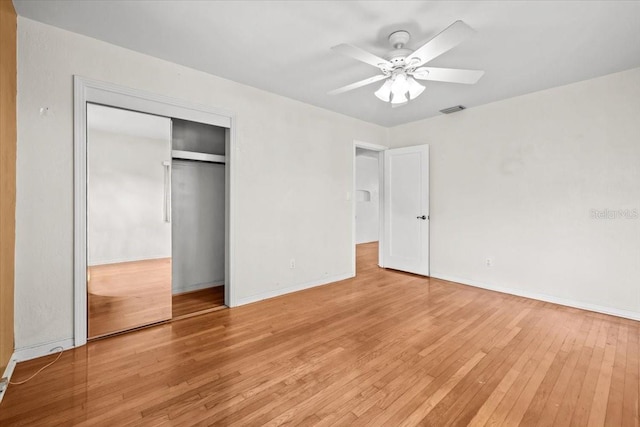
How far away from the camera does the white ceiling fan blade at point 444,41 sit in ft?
5.33

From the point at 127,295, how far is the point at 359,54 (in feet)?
9.99

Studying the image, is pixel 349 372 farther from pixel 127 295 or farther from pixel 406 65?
pixel 406 65

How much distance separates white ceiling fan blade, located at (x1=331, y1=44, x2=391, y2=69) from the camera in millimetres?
1995

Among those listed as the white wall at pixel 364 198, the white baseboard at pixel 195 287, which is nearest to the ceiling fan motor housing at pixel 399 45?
the white baseboard at pixel 195 287

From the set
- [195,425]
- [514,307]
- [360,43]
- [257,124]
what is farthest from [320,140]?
[195,425]

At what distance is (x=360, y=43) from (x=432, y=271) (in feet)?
11.8

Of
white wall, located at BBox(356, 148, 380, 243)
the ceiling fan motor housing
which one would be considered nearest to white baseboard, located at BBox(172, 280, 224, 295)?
the ceiling fan motor housing

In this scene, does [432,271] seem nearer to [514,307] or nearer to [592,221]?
[514,307]

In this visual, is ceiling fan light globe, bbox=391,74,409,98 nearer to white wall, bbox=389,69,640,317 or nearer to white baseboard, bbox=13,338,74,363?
white wall, bbox=389,69,640,317

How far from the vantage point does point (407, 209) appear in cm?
494

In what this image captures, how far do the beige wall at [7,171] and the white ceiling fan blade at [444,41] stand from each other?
2.74m

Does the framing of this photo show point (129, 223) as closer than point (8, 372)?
No

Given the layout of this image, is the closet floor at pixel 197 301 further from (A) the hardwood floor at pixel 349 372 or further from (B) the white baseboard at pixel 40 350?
(B) the white baseboard at pixel 40 350

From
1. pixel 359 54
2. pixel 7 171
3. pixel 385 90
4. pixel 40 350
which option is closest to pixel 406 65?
pixel 385 90
